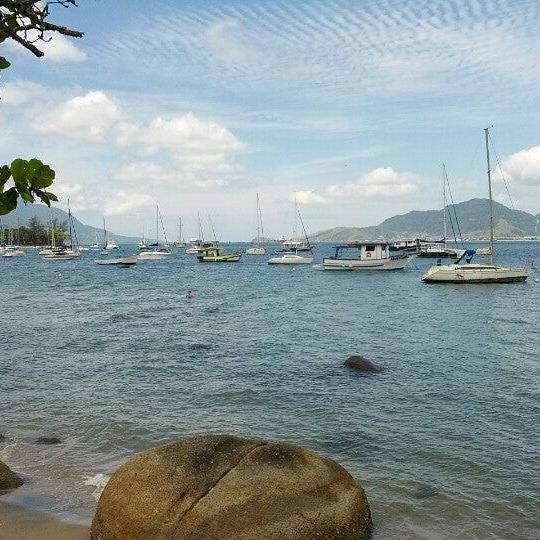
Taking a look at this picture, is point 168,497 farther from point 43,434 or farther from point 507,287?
point 507,287

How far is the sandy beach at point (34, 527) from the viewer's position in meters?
8.19

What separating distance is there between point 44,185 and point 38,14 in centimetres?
136

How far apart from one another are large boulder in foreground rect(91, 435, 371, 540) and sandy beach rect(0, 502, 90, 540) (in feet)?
3.32

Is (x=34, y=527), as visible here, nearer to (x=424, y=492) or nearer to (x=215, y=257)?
(x=424, y=492)

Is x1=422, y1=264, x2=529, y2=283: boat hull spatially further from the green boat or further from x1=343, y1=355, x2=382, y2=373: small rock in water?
the green boat

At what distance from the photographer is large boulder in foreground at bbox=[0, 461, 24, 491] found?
9.97 meters

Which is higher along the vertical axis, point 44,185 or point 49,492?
point 44,185

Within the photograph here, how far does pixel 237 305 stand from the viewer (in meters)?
42.3

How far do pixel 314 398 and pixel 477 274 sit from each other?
41630 mm

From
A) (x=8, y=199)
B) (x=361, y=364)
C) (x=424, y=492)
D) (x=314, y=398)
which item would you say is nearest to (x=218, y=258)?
(x=361, y=364)

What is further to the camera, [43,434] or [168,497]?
[43,434]

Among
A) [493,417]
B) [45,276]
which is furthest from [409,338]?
[45,276]

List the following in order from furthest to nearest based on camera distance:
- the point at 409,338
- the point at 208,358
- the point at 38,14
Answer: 1. the point at 409,338
2. the point at 208,358
3. the point at 38,14

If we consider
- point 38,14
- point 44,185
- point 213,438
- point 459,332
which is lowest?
point 459,332
